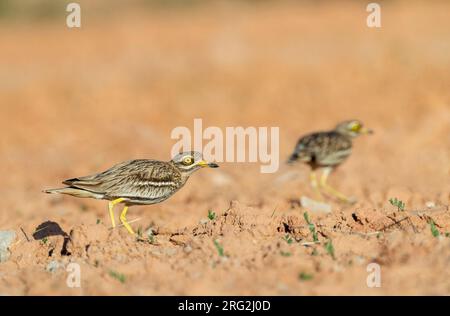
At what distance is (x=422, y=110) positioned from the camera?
17.0 metres

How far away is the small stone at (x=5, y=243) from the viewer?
295 inches

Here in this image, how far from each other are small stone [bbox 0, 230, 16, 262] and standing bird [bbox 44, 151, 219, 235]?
2.13 feet

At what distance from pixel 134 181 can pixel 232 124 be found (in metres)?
10.2

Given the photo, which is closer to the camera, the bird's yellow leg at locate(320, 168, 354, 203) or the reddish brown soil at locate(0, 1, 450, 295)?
the reddish brown soil at locate(0, 1, 450, 295)

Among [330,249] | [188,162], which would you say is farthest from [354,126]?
[330,249]

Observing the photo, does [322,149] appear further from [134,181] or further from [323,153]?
[134,181]

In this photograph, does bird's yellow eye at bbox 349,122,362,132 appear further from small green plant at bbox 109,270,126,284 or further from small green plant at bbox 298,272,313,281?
small green plant at bbox 109,270,126,284

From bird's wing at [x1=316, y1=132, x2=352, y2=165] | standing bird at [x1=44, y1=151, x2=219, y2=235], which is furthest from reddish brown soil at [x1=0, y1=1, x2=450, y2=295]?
bird's wing at [x1=316, y1=132, x2=352, y2=165]

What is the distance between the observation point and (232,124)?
1800cm

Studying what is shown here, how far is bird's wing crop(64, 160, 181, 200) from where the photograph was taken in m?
7.84

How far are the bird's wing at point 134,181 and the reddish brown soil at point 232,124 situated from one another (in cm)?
39

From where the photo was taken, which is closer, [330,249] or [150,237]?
[330,249]

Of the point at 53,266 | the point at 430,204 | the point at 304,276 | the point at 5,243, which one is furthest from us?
the point at 430,204

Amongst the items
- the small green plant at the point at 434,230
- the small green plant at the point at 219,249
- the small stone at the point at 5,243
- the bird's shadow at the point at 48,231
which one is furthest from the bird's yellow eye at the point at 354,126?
the small stone at the point at 5,243
